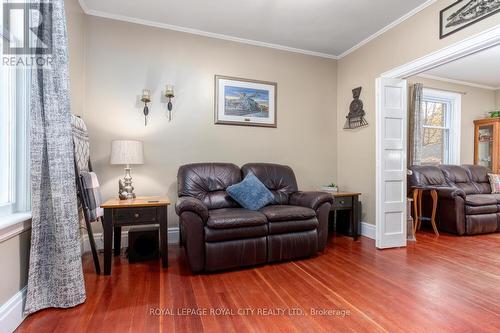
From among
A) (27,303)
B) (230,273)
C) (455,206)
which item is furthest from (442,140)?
(27,303)

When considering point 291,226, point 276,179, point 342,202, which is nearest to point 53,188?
point 291,226

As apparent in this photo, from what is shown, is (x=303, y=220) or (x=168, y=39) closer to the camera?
(x=303, y=220)

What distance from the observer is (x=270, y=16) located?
114 inches

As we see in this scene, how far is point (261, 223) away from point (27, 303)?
5.68 ft

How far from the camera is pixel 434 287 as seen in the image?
1996 mm

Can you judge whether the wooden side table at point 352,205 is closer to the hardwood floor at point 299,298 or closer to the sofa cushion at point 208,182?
the hardwood floor at point 299,298

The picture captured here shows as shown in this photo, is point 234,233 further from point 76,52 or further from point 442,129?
point 442,129

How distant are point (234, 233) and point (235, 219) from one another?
127 mm

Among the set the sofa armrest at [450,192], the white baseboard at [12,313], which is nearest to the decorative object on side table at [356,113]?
the sofa armrest at [450,192]

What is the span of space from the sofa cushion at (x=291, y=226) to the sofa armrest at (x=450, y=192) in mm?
2475

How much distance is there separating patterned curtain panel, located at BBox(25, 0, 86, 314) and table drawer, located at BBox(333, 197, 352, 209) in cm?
277

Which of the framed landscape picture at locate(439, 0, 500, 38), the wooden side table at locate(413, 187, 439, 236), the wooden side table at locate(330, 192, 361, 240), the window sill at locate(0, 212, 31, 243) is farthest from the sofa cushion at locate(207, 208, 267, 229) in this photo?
the wooden side table at locate(413, 187, 439, 236)

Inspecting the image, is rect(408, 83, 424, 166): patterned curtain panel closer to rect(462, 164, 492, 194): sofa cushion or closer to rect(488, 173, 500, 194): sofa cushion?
rect(462, 164, 492, 194): sofa cushion

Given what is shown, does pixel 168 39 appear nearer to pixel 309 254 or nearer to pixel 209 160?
pixel 209 160
